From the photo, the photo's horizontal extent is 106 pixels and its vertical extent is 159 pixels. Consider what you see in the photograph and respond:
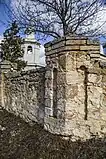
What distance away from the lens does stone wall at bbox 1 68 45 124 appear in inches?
256

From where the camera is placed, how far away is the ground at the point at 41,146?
4648 millimetres

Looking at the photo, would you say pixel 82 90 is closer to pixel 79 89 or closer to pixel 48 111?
pixel 79 89

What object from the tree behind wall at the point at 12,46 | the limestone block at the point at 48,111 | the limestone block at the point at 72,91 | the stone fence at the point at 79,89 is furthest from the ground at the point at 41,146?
the tree behind wall at the point at 12,46

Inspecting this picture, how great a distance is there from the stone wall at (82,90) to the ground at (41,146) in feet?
0.80

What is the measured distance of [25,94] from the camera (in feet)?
24.5

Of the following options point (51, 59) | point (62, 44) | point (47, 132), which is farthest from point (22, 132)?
point (62, 44)

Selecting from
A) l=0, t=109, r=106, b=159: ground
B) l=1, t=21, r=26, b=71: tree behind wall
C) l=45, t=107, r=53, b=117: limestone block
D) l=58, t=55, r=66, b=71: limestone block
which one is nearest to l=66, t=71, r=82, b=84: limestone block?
l=58, t=55, r=66, b=71: limestone block

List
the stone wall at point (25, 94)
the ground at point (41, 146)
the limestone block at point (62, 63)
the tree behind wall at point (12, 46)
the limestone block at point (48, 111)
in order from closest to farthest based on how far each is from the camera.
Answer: the ground at point (41, 146) → the limestone block at point (62, 63) → the limestone block at point (48, 111) → the stone wall at point (25, 94) → the tree behind wall at point (12, 46)

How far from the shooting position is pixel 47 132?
5.73 m

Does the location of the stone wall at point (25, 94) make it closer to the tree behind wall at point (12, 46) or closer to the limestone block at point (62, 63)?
the limestone block at point (62, 63)

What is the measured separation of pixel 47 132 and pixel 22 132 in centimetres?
86

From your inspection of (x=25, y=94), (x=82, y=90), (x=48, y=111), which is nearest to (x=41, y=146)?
(x=48, y=111)

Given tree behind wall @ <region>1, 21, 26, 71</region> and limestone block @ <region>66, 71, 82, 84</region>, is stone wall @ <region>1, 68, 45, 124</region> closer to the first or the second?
limestone block @ <region>66, 71, 82, 84</region>

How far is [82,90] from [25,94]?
2576 millimetres
